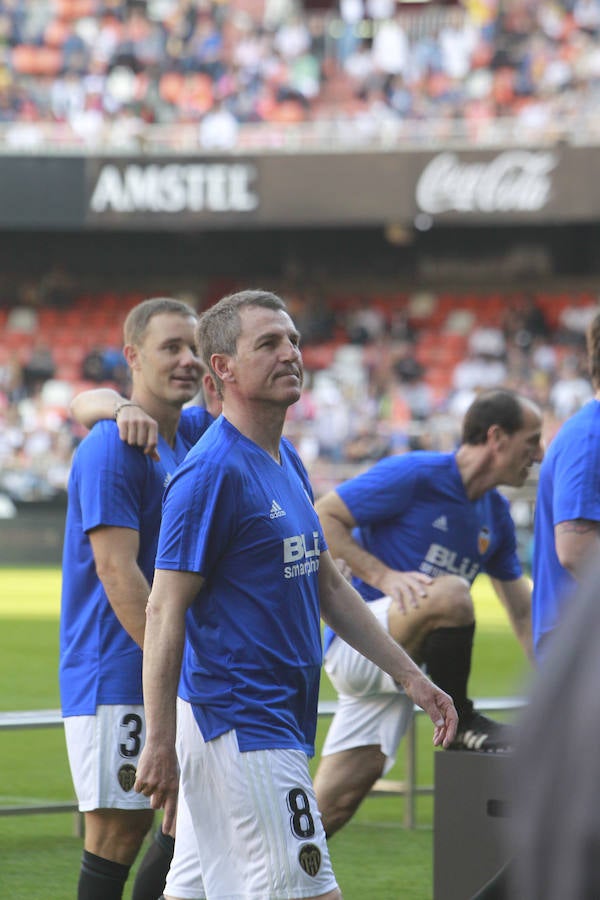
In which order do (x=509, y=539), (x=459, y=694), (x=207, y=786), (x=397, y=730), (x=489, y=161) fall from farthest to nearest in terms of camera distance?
1. (x=489, y=161)
2. (x=509, y=539)
3. (x=397, y=730)
4. (x=459, y=694)
5. (x=207, y=786)

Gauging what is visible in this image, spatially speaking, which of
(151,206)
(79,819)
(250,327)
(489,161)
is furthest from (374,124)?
(250,327)

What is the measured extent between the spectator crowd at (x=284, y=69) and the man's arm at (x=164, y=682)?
2002 cm

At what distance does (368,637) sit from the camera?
3.53 meters

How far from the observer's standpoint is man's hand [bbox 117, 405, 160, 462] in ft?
13.2

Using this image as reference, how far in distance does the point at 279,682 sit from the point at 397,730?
5.97ft

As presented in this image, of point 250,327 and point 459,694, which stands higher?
point 250,327

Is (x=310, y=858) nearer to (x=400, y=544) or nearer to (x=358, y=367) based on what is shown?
(x=400, y=544)

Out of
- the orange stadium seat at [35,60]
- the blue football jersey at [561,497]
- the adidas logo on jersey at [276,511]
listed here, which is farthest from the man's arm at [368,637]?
the orange stadium seat at [35,60]

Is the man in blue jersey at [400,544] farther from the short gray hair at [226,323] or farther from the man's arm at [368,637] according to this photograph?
the short gray hair at [226,323]

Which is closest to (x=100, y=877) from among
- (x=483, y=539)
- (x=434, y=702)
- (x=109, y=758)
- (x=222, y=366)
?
(x=109, y=758)

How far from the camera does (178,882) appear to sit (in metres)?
3.33

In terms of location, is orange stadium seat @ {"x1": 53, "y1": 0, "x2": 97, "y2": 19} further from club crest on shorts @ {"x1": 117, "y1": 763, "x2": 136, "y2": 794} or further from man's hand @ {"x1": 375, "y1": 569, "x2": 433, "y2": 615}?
club crest on shorts @ {"x1": 117, "y1": 763, "x2": 136, "y2": 794}

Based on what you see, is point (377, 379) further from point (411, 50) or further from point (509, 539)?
point (509, 539)

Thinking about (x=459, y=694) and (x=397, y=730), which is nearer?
(x=459, y=694)
